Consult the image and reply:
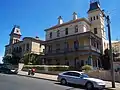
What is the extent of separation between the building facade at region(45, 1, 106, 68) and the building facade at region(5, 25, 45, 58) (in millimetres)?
5114

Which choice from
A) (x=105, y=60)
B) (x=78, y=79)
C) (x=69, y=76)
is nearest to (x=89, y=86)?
(x=78, y=79)

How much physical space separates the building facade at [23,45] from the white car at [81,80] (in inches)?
931

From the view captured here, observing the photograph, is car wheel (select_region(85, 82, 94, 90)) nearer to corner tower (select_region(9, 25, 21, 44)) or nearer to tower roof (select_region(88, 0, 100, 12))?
tower roof (select_region(88, 0, 100, 12))

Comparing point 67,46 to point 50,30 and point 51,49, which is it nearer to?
point 51,49

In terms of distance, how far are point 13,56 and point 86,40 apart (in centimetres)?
2498

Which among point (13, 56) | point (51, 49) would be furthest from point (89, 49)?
point (13, 56)

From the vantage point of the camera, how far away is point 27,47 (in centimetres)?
4688

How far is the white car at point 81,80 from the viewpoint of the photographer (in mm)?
14805

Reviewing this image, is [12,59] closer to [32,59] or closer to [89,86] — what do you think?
[32,59]

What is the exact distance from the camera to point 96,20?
37406 mm

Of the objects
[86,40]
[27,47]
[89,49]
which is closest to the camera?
[89,49]

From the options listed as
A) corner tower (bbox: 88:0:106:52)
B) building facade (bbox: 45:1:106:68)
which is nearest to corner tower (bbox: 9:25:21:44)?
building facade (bbox: 45:1:106:68)

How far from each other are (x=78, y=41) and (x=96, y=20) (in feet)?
24.6

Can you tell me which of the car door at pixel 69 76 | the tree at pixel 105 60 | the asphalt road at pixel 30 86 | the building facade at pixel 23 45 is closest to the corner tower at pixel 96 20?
the tree at pixel 105 60
